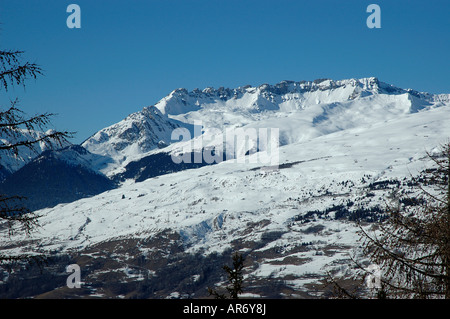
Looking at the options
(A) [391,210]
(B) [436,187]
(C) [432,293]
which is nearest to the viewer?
(C) [432,293]

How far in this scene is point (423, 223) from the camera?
13438 millimetres

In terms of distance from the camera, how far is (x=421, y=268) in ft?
43.0

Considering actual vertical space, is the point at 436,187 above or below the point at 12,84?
below

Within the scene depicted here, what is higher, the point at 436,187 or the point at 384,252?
the point at 436,187
